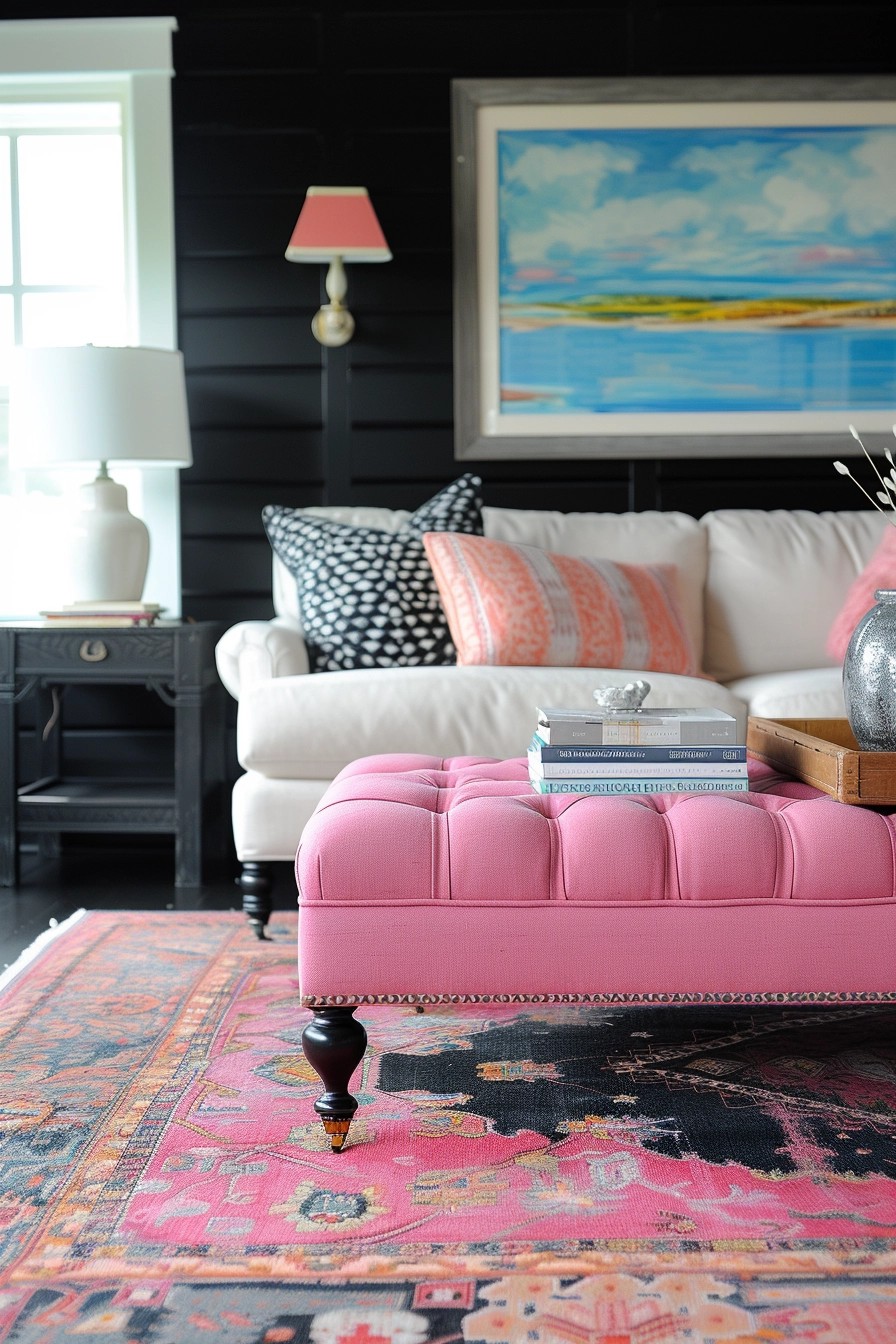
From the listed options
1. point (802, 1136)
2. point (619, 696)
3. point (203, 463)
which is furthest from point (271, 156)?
point (802, 1136)

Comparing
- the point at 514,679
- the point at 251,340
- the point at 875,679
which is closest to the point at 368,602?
the point at 514,679

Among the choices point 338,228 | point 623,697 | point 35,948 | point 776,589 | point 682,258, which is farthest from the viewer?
point 682,258

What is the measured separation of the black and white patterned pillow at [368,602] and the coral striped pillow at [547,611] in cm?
6

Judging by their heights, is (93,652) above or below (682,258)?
below

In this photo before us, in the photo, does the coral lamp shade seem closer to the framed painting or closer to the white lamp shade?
the framed painting

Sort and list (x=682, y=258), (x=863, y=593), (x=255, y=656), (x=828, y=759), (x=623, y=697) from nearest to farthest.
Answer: (x=828, y=759) < (x=623, y=697) < (x=255, y=656) < (x=863, y=593) < (x=682, y=258)

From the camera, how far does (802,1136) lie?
1596 mm

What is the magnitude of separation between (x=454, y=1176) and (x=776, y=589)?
2.25 meters

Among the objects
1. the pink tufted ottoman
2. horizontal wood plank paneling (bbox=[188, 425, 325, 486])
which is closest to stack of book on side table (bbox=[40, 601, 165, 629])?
horizontal wood plank paneling (bbox=[188, 425, 325, 486])

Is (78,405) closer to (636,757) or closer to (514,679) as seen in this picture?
(514,679)

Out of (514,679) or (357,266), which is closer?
(514,679)

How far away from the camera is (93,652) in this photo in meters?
3.23

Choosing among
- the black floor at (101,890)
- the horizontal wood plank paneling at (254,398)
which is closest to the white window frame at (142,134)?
the horizontal wood plank paneling at (254,398)

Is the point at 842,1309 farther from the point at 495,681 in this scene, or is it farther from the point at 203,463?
the point at 203,463
